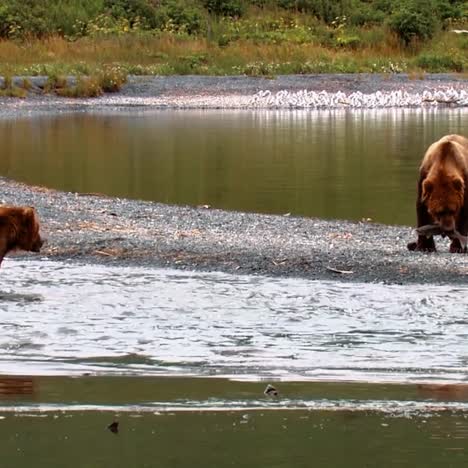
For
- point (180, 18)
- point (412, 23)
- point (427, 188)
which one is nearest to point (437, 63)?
point (412, 23)

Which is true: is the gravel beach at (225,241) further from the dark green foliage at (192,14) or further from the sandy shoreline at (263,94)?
the dark green foliage at (192,14)

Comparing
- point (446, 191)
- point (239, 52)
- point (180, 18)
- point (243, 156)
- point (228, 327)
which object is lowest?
point (243, 156)

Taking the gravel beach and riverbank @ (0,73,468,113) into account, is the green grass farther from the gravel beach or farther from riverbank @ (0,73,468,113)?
the gravel beach

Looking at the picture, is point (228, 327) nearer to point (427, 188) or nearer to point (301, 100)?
point (427, 188)

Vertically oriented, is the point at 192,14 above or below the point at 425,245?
above

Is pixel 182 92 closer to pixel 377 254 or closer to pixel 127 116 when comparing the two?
pixel 127 116

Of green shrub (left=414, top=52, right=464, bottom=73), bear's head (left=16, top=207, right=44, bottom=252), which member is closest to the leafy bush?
green shrub (left=414, top=52, right=464, bottom=73)

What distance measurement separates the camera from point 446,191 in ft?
43.3

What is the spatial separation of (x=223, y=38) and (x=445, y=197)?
42635 mm

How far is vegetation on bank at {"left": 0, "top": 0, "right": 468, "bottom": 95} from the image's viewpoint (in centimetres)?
5034

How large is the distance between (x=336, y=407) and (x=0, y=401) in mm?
1762

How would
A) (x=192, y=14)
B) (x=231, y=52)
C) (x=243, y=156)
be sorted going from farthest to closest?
(x=192, y=14) → (x=231, y=52) → (x=243, y=156)

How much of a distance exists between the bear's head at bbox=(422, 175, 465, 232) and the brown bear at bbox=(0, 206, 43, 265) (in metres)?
3.86

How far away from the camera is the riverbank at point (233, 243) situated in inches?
481
